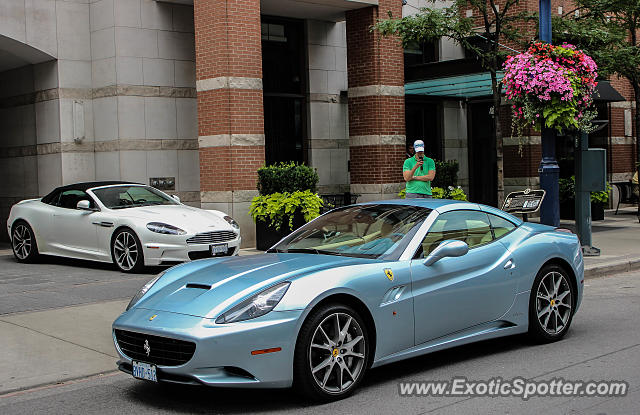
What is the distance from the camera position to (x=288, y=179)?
48.9 feet

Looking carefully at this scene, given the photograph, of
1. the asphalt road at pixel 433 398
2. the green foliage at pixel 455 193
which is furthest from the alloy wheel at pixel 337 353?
the green foliage at pixel 455 193

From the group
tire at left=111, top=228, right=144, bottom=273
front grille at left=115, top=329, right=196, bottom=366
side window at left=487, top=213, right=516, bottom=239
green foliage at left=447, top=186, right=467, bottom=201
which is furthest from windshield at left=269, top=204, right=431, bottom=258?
green foliage at left=447, top=186, right=467, bottom=201

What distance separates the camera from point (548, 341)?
737cm

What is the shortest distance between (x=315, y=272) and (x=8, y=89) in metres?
15.4

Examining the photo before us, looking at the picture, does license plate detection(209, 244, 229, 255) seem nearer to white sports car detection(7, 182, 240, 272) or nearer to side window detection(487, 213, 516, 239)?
white sports car detection(7, 182, 240, 272)

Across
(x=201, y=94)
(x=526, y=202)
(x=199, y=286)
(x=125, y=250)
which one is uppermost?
(x=201, y=94)

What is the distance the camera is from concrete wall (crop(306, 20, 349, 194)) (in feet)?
63.5

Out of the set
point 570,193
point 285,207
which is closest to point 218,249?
point 285,207

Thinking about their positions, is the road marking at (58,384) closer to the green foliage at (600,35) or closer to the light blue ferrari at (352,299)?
the light blue ferrari at (352,299)

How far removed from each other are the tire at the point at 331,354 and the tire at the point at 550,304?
2131 mm

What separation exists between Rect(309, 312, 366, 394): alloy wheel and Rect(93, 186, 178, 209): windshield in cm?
832

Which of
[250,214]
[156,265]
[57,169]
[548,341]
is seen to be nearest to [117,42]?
[57,169]

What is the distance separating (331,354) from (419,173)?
7686 mm

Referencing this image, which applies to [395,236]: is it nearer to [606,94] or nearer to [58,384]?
[58,384]
